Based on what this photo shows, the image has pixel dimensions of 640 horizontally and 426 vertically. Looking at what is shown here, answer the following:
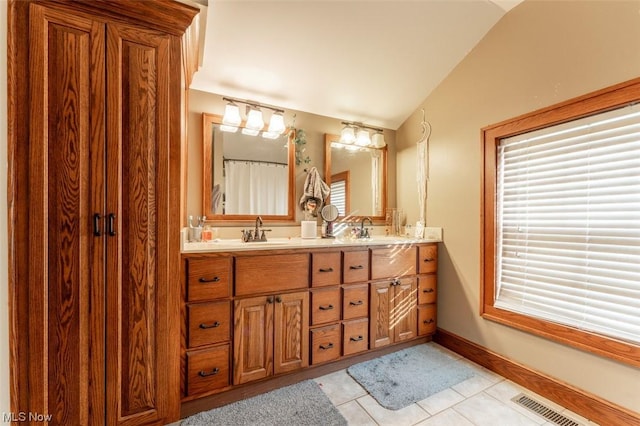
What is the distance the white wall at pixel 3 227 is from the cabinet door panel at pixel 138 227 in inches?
12.9

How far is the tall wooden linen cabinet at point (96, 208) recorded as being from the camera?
117 cm

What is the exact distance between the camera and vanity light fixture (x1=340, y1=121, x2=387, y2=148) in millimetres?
2766

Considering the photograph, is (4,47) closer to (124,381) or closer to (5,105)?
(5,105)

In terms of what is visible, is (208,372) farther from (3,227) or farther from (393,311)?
(393,311)

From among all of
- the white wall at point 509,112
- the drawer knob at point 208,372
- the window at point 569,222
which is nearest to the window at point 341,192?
the white wall at point 509,112

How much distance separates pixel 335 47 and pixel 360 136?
94 centimetres

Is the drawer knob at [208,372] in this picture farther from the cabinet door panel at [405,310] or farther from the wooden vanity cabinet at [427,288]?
the wooden vanity cabinet at [427,288]

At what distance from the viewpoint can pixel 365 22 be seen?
74.9 inches

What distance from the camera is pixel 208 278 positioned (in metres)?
1.60

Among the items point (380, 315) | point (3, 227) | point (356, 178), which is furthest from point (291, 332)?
point (356, 178)

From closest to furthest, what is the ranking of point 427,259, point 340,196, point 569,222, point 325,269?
point 569,222 < point 325,269 < point 427,259 < point 340,196

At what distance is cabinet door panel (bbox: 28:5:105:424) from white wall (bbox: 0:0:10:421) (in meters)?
0.07

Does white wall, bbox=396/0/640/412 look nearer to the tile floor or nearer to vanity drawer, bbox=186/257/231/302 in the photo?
the tile floor

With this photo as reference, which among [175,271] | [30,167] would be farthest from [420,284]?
[30,167]
